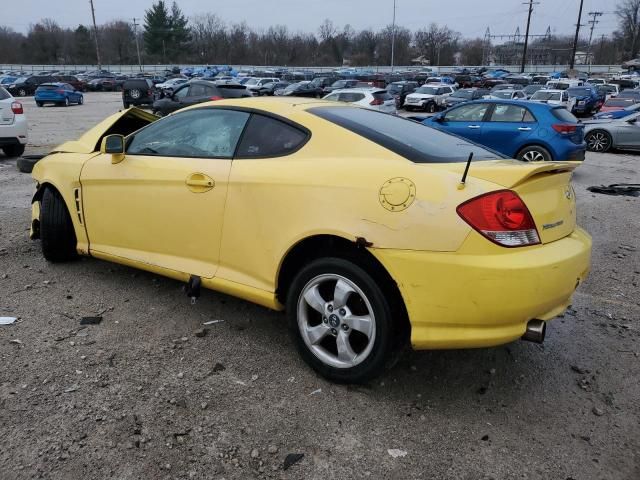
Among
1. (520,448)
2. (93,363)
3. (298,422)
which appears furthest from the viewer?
(93,363)

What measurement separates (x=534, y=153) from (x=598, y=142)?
6.08m

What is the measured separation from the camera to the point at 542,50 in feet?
360

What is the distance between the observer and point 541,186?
2.76 metres

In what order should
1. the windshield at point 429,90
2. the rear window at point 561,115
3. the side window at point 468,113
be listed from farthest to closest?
the windshield at point 429,90 → the side window at point 468,113 → the rear window at point 561,115

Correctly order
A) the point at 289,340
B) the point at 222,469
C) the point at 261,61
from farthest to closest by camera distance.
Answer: the point at 261,61, the point at 289,340, the point at 222,469

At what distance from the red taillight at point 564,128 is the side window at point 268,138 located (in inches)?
334

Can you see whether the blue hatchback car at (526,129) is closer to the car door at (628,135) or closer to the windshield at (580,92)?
the car door at (628,135)

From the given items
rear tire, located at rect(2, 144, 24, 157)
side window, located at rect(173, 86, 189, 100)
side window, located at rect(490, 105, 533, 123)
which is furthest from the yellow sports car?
side window, located at rect(173, 86, 189, 100)

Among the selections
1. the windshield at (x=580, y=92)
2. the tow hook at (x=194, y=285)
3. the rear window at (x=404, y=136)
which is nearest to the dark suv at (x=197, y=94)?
the rear window at (x=404, y=136)

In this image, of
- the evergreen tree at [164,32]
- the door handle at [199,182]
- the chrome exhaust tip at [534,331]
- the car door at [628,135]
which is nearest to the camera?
the chrome exhaust tip at [534,331]

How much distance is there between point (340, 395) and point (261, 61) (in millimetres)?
111818

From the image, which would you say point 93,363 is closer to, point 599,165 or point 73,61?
point 599,165

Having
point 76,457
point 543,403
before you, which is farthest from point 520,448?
point 76,457

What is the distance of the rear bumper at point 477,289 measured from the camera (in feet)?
8.11
